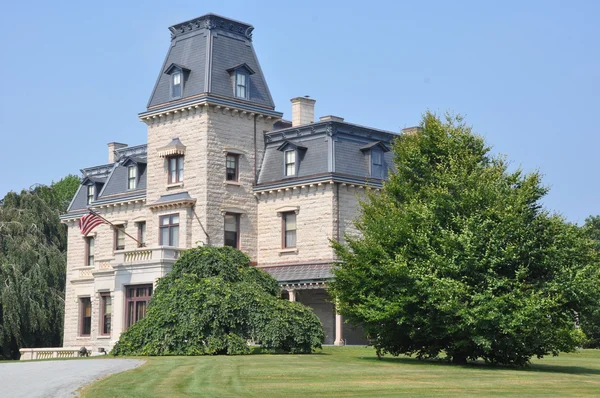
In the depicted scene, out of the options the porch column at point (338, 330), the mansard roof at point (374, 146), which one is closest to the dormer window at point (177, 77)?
the mansard roof at point (374, 146)

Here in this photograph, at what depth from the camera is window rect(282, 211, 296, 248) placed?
156 ft

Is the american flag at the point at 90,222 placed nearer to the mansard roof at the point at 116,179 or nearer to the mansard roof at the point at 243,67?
the mansard roof at the point at 116,179

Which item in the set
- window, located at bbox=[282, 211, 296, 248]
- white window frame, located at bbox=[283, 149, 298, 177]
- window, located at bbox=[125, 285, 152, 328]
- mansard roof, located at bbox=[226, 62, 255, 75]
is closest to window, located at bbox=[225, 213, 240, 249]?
window, located at bbox=[282, 211, 296, 248]

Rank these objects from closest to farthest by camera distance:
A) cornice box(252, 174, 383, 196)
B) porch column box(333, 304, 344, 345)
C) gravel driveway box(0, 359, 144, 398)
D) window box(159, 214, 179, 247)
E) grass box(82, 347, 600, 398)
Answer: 1. gravel driveway box(0, 359, 144, 398)
2. grass box(82, 347, 600, 398)
3. porch column box(333, 304, 344, 345)
4. cornice box(252, 174, 383, 196)
5. window box(159, 214, 179, 247)

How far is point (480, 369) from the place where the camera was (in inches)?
1117

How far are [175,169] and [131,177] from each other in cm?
684

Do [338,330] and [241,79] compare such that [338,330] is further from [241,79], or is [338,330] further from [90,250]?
[90,250]

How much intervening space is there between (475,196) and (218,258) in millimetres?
12523

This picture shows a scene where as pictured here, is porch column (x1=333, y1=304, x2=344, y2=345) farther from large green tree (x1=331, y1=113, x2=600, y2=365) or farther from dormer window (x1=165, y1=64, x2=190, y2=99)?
dormer window (x1=165, y1=64, x2=190, y2=99)

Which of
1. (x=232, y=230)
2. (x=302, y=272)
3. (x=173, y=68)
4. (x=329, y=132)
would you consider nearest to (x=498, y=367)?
(x=302, y=272)

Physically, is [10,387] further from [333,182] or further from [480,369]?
[333,182]

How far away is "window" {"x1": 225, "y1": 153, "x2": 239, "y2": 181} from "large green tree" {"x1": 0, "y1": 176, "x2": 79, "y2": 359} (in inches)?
606

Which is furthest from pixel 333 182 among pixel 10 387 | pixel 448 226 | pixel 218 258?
pixel 10 387

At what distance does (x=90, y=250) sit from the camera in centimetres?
5872
